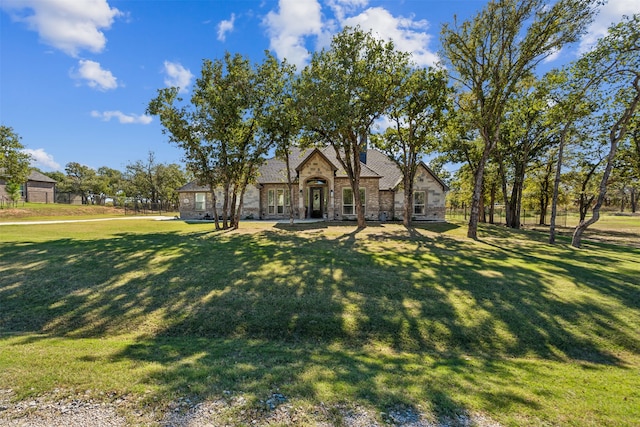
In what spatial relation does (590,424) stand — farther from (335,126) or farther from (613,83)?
(613,83)

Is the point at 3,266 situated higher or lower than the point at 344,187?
lower

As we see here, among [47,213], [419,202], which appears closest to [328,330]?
[419,202]

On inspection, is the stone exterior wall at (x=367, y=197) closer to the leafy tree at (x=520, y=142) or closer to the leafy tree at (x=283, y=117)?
the leafy tree at (x=283, y=117)

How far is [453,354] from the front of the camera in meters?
4.80

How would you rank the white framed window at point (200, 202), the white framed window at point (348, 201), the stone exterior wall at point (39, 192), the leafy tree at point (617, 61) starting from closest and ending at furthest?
the leafy tree at point (617, 61)
the white framed window at point (348, 201)
the white framed window at point (200, 202)
the stone exterior wall at point (39, 192)

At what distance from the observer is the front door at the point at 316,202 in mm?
26109

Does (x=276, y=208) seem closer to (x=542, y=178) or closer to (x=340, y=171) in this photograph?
(x=340, y=171)

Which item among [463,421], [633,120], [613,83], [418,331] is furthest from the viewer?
[633,120]

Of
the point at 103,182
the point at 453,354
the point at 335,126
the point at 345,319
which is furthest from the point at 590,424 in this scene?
the point at 103,182

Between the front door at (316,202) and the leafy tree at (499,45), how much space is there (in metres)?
12.7

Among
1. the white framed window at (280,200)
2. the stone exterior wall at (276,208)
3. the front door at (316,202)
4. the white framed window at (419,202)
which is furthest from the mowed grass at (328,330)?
the front door at (316,202)

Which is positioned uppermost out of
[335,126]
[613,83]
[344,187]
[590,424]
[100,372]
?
[613,83]

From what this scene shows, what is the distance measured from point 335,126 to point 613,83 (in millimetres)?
13397

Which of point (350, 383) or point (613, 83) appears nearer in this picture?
point (350, 383)
